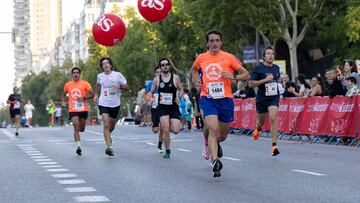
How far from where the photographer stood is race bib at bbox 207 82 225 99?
43.4 ft

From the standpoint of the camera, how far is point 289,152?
18953mm

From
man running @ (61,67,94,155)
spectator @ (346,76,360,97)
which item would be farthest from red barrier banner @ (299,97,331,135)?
man running @ (61,67,94,155)

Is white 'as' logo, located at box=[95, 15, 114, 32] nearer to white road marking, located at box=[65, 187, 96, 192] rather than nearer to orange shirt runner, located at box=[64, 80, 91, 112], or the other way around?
orange shirt runner, located at box=[64, 80, 91, 112]

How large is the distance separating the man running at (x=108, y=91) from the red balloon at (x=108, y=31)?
5.19 metres

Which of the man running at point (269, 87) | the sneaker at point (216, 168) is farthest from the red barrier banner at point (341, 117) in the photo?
the sneaker at point (216, 168)

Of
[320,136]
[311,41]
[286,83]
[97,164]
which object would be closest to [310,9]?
[311,41]

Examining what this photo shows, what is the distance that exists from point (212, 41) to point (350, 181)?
9.01 ft

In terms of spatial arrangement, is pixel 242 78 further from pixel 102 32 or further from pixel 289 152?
pixel 102 32

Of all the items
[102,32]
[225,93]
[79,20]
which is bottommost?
[225,93]

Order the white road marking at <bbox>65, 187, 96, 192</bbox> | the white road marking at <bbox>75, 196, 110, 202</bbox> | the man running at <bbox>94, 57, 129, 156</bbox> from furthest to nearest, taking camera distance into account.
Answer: the man running at <bbox>94, 57, 129, 156</bbox> < the white road marking at <bbox>65, 187, 96, 192</bbox> < the white road marking at <bbox>75, 196, 110, 202</bbox>

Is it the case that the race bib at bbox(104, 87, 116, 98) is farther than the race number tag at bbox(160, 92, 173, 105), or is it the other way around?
the race bib at bbox(104, 87, 116, 98)

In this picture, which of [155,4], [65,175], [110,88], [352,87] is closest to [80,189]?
[65,175]

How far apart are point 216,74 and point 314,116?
11.1 meters

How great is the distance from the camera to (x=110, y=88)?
19125mm
